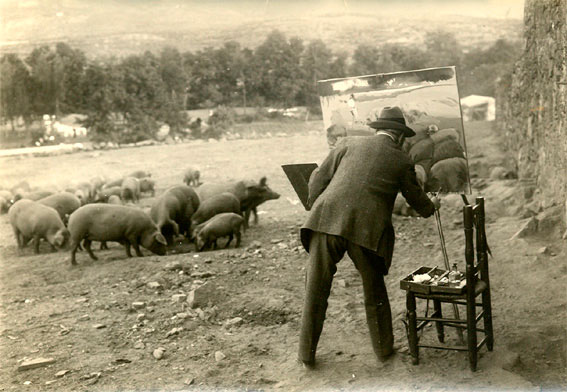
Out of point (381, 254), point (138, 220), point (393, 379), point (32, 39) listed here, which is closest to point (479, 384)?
point (393, 379)

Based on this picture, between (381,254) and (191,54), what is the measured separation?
378 centimetres

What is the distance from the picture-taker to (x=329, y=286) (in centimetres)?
482

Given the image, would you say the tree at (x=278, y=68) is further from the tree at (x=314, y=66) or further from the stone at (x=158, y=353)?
the stone at (x=158, y=353)

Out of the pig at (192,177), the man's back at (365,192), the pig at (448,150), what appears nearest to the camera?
the man's back at (365,192)

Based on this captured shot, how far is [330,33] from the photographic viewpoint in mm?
7027

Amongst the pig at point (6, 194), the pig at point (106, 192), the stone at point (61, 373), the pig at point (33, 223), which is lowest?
the stone at point (61, 373)

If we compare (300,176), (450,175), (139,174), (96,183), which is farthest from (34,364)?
(450,175)

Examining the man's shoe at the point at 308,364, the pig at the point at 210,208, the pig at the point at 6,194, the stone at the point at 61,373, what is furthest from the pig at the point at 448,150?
the pig at the point at 6,194

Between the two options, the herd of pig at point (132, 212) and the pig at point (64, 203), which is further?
the pig at point (64, 203)

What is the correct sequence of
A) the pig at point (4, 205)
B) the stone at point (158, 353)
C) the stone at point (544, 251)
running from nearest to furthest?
the stone at point (158, 353), the stone at point (544, 251), the pig at point (4, 205)

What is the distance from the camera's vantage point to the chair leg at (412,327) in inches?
179

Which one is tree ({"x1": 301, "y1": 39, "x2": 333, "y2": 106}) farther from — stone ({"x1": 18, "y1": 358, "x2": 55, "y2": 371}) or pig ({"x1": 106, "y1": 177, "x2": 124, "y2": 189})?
stone ({"x1": 18, "y1": 358, "x2": 55, "y2": 371})

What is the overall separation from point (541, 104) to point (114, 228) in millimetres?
4794

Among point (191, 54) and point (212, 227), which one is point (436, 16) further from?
point (212, 227)
